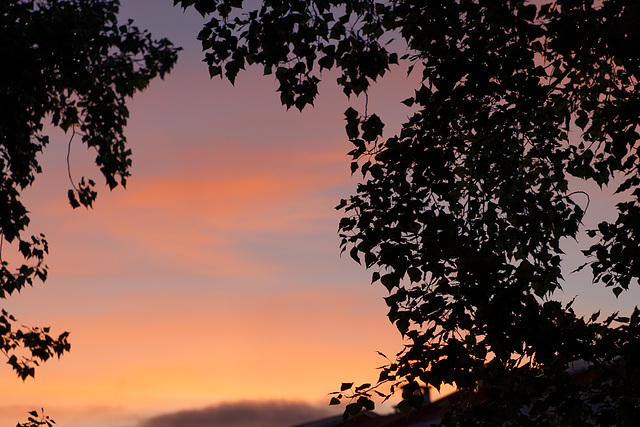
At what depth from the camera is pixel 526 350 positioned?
5.77 metres

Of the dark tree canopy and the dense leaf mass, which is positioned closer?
the dense leaf mass

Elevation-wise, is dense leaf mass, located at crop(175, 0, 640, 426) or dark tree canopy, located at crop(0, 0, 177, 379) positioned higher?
dark tree canopy, located at crop(0, 0, 177, 379)

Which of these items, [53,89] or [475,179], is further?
[53,89]

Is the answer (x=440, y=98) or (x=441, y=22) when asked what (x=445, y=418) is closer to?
(x=440, y=98)

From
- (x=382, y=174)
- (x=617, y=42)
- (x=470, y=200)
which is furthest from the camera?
(x=470, y=200)

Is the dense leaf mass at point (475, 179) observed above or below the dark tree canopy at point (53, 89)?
below

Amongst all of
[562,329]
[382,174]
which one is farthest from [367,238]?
[562,329]

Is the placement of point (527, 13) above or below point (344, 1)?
below

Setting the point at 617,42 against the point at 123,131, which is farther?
the point at 123,131

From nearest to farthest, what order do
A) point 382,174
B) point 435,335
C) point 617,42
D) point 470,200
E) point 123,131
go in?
point 617,42 → point 435,335 → point 382,174 → point 470,200 → point 123,131

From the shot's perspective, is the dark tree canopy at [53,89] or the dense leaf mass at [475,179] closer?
the dense leaf mass at [475,179]

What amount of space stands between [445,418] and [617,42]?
10.1 ft

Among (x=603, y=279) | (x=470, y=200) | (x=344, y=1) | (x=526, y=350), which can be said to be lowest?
(x=526, y=350)

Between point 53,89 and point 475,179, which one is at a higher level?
point 53,89
